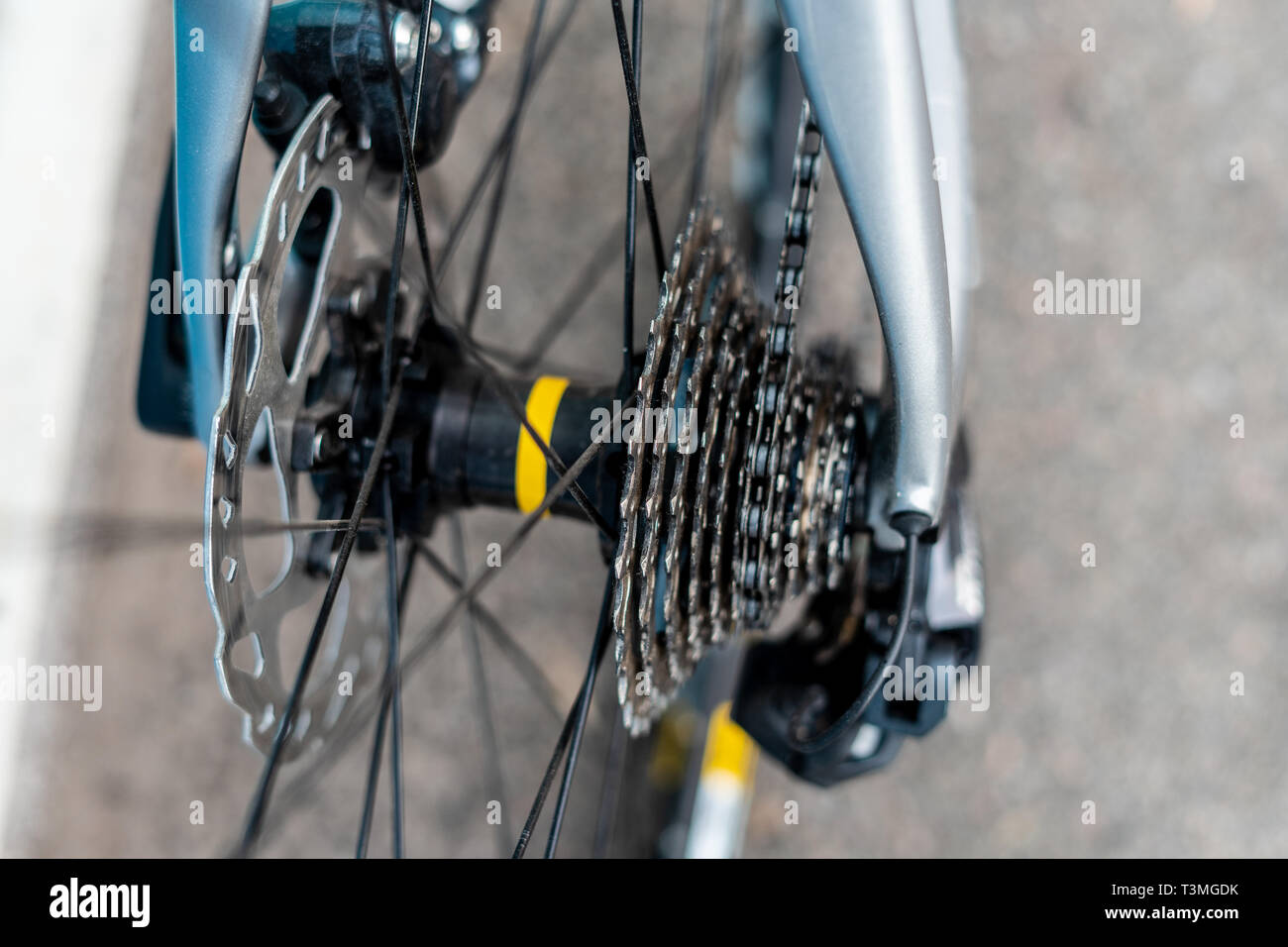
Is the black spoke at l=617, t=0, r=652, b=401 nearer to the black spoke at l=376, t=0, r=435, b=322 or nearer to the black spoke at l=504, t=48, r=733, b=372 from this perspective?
the black spoke at l=376, t=0, r=435, b=322

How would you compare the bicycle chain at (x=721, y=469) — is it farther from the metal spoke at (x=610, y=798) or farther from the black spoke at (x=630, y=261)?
the metal spoke at (x=610, y=798)

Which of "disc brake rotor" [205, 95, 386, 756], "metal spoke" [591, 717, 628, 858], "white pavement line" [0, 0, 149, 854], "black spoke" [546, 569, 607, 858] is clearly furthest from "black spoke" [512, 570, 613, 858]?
"white pavement line" [0, 0, 149, 854]

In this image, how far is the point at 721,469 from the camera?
475 millimetres

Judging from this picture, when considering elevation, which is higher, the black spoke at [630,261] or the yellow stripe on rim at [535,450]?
the black spoke at [630,261]

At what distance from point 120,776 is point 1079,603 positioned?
2.87ft

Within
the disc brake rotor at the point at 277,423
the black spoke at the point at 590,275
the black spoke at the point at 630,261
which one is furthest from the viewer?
the black spoke at the point at 590,275

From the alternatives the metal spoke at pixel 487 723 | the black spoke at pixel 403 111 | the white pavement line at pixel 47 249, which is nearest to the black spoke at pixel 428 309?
the black spoke at pixel 403 111

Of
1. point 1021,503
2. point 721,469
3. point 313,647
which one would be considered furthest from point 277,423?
point 1021,503

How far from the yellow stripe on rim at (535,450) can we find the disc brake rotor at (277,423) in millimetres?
110

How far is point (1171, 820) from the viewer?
93 centimetres

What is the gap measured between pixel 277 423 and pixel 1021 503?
73 centimetres

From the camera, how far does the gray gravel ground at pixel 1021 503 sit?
900 millimetres

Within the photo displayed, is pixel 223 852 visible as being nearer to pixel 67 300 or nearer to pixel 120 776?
pixel 120 776
